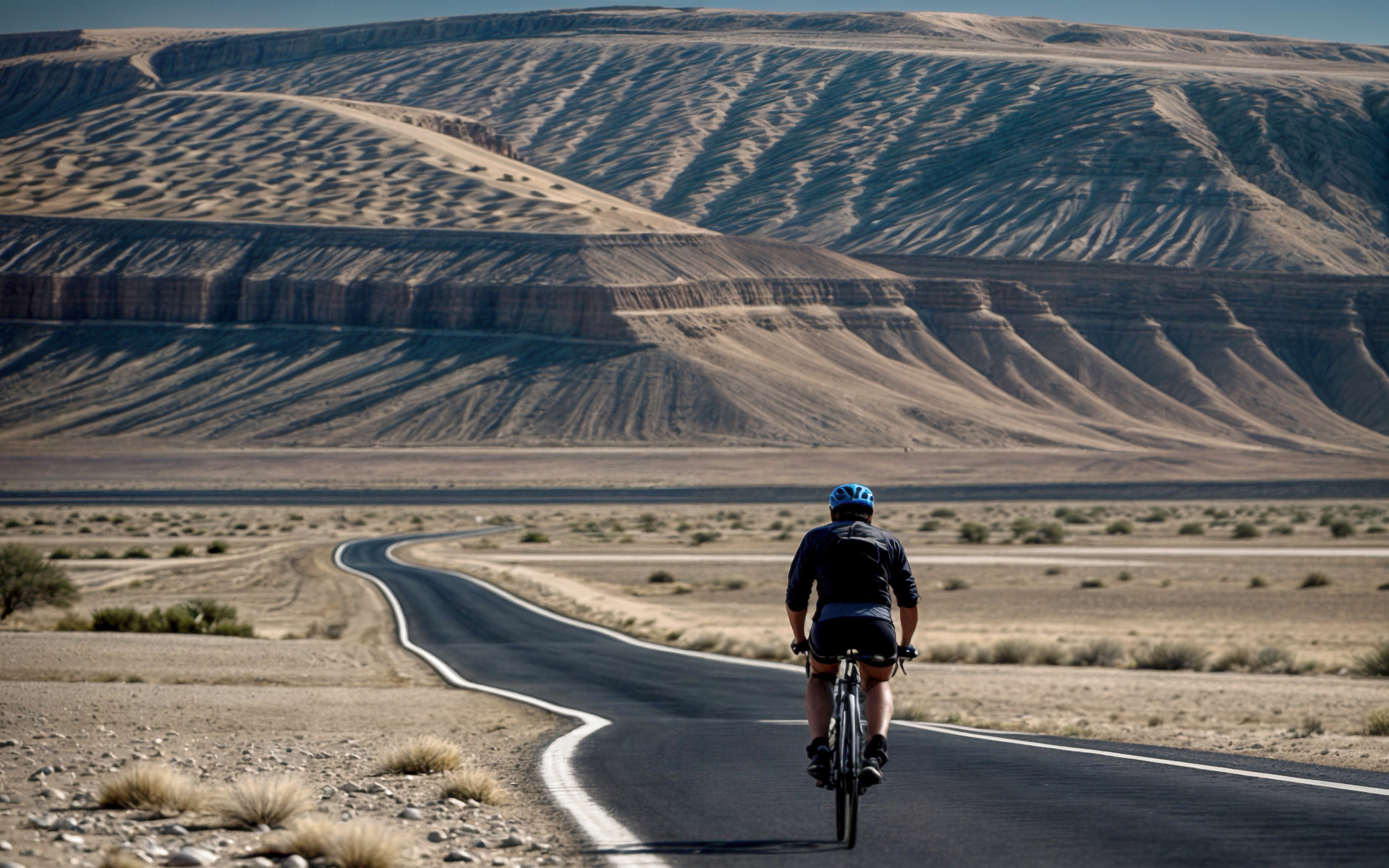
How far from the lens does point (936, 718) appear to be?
50.5 ft

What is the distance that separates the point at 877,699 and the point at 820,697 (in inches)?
13.6

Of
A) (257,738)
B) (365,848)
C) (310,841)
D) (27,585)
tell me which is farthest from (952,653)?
(27,585)

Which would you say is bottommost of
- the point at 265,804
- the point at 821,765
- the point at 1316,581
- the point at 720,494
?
the point at 720,494

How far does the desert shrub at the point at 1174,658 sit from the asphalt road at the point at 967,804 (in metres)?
9.77

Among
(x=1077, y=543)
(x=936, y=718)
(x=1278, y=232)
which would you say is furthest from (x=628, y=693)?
(x=1278, y=232)

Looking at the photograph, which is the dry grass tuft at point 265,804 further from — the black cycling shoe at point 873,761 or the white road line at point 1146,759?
the white road line at point 1146,759

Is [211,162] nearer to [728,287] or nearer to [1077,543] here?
[728,287]

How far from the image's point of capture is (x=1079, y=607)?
3272 cm

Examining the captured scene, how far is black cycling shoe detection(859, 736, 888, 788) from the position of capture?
6965 mm

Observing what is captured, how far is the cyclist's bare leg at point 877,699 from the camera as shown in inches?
287

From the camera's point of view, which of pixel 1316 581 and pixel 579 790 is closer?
Result: pixel 579 790

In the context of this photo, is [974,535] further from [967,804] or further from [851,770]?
[851,770]

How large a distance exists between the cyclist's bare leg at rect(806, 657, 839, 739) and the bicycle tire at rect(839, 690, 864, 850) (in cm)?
28

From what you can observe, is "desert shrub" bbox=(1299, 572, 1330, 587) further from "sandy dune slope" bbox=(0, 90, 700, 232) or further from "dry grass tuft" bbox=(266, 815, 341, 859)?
"sandy dune slope" bbox=(0, 90, 700, 232)
